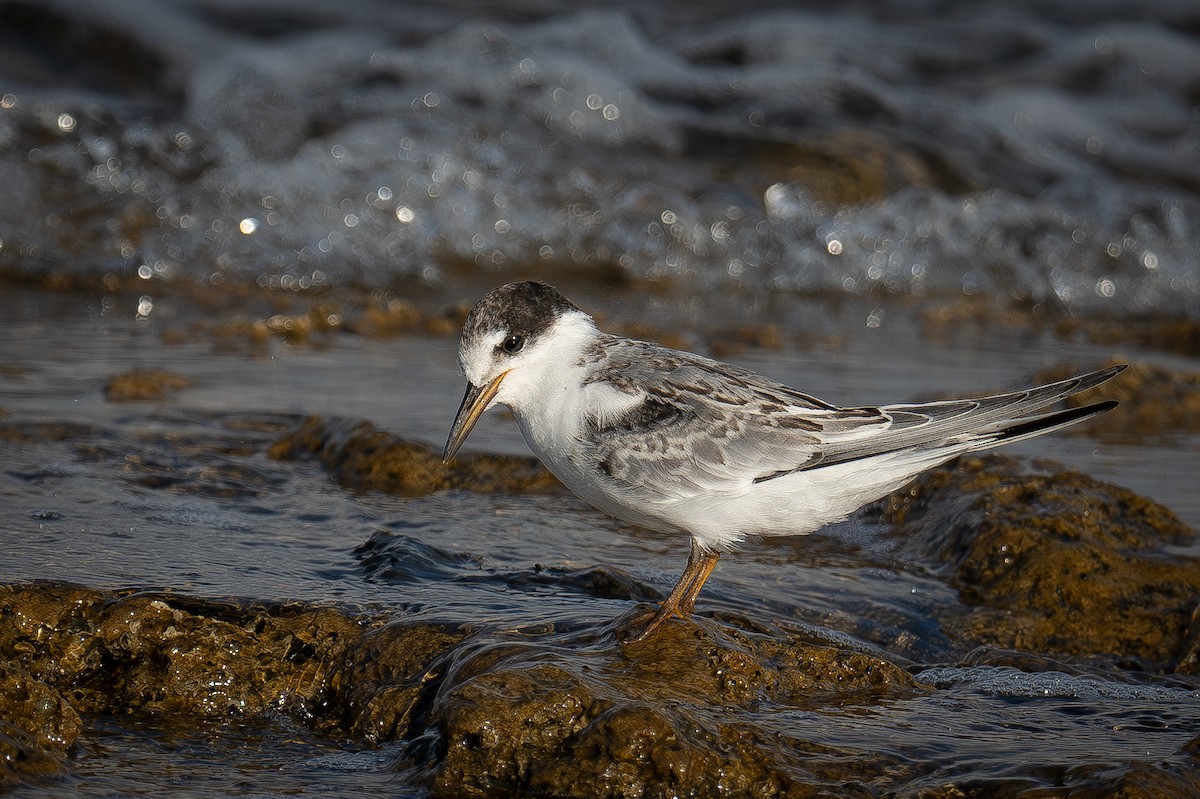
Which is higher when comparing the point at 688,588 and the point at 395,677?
the point at 688,588

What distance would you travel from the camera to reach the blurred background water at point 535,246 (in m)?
4.11

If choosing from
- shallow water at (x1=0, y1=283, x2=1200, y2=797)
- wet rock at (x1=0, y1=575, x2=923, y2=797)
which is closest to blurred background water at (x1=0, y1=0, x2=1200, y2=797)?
shallow water at (x1=0, y1=283, x2=1200, y2=797)

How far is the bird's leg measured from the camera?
376 centimetres

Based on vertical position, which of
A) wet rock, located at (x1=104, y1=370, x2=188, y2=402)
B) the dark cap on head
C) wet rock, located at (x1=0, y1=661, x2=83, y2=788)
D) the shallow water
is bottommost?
wet rock, located at (x1=0, y1=661, x2=83, y2=788)

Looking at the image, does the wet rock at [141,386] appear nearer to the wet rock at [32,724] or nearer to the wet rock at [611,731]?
the wet rock at [32,724]

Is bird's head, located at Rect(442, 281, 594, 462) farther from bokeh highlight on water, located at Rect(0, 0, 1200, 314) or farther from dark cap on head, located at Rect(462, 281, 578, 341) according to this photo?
bokeh highlight on water, located at Rect(0, 0, 1200, 314)

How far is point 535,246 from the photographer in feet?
33.6

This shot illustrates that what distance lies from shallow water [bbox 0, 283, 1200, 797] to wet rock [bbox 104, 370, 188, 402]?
0.26 ft

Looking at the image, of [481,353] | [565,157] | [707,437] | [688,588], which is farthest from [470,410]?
[565,157]

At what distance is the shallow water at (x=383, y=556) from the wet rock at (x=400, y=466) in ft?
0.32

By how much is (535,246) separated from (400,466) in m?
5.15

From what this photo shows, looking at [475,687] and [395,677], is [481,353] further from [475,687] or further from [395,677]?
[475,687]

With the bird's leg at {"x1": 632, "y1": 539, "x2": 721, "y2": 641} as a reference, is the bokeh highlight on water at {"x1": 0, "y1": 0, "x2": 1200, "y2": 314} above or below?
above

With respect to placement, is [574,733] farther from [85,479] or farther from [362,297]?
[362,297]
